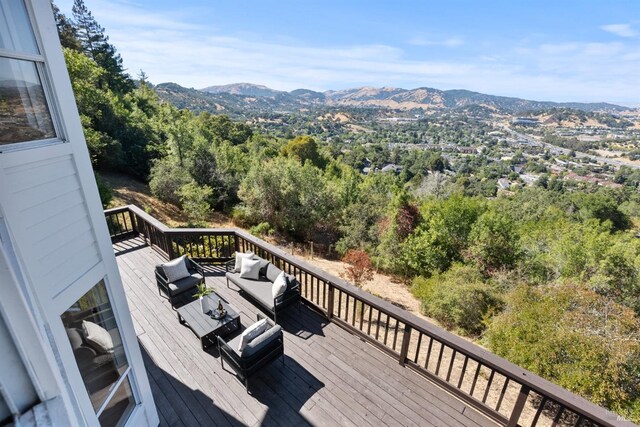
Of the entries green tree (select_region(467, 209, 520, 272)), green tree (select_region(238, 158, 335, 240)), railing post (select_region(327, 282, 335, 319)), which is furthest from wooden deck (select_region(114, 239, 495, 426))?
green tree (select_region(238, 158, 335, 240))

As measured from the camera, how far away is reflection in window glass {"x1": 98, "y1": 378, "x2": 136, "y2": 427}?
7.10 feet

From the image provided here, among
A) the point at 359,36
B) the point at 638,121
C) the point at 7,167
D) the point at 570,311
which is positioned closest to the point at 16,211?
the point at 7,167

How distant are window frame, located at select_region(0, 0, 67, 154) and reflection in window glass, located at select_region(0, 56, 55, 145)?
0.6 inches

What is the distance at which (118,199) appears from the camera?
14.2 meters

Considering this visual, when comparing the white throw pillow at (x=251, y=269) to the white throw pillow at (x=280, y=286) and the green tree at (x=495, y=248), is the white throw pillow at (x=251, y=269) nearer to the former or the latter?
the white throw pillow at (x=280, y=286)

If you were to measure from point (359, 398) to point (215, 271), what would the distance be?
3.60 metres

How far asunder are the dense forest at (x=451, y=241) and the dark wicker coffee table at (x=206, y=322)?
535 cm

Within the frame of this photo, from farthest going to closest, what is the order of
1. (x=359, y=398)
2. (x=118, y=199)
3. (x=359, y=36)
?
(x=359, y=36) < (x=118, y=199) < (x=359, y=398)

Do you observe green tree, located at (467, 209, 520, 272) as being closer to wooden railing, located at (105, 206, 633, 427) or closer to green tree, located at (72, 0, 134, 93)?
wooden railing, located at (105, 206, 633, 427)

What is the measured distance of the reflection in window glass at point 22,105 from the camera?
1.43 meters

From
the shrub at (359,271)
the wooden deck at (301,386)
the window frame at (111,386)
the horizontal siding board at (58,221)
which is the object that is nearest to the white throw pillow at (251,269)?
the wooden deck at (301,386)

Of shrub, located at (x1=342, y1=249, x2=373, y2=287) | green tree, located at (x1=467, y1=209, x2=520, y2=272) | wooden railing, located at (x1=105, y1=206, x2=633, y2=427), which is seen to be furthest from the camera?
green tree, located at (x1=467, y1=209, x2=520, y2=272)

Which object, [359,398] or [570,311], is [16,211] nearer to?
[359,398]

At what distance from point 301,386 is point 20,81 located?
3.58m
